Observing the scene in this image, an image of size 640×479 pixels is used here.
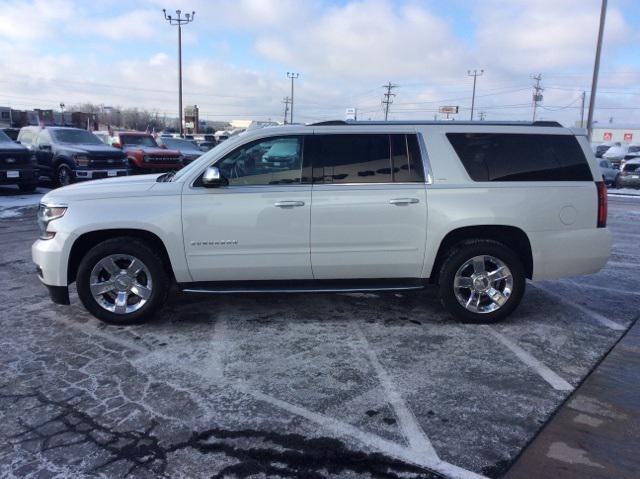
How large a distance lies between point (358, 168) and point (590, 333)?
2634 mm

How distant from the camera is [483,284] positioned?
506cm

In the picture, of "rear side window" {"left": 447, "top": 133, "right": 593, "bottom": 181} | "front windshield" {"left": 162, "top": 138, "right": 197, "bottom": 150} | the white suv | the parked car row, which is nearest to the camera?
the white suv

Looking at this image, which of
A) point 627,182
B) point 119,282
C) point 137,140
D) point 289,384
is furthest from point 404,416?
point 627,182

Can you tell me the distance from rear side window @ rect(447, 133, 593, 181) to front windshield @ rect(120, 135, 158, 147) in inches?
640

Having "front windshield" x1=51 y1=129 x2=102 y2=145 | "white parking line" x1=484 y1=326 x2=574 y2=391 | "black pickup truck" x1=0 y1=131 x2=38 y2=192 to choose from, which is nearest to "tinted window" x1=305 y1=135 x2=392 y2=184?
"white parking line" x1=484 y1=326 x2=574 y2=391

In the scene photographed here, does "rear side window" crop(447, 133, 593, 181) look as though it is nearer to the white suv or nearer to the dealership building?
the white suv

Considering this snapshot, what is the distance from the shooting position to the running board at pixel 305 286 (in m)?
4.90

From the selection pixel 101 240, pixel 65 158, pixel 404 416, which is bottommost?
pixel 404 416

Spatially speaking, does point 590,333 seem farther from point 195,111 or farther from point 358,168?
point 195,111

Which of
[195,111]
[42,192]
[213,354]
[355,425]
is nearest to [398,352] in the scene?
[355,425]

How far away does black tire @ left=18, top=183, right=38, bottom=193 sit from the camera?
14.2 metres

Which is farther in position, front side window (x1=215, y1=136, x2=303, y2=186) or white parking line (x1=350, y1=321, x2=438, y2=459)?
front side window (x1=215, y1=136, x2=303, y2=186)

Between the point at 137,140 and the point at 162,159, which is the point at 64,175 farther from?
the point at 137,140

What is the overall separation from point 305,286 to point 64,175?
12.4 metres
